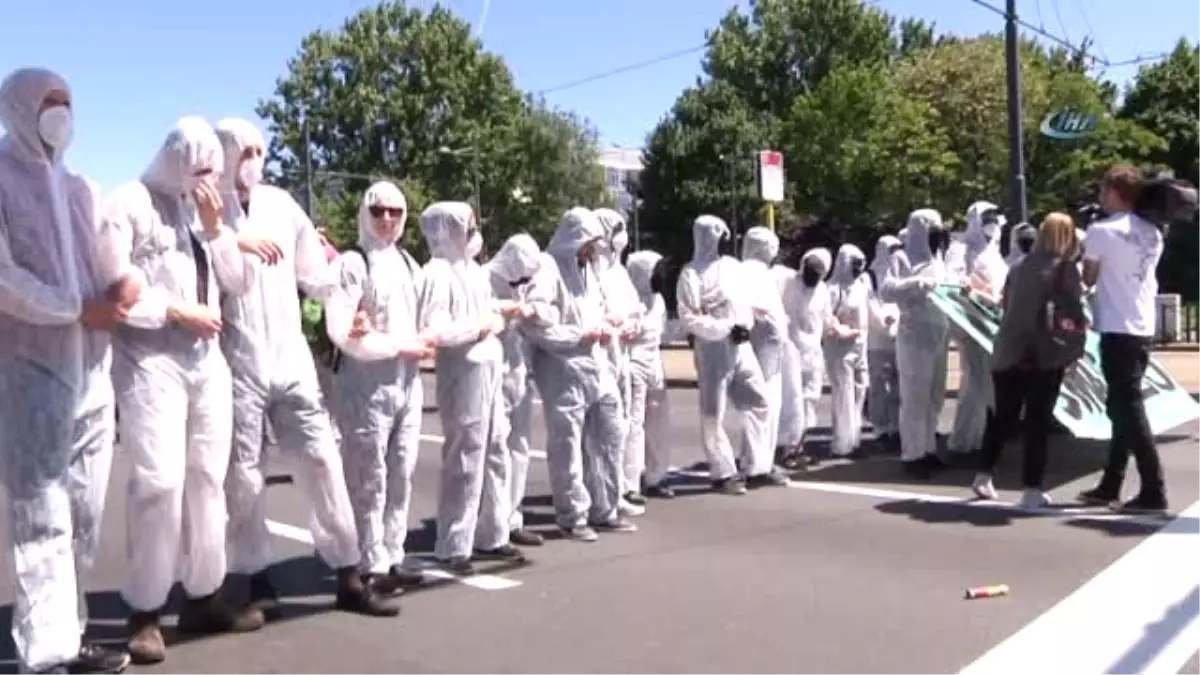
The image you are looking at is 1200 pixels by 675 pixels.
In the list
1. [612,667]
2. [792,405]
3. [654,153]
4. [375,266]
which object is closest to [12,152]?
[375,266]

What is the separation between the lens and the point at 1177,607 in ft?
21.1

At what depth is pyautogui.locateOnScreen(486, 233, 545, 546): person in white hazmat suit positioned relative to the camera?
8.02m

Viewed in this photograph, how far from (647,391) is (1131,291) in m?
3.27

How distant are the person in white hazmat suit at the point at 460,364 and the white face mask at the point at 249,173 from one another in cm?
115

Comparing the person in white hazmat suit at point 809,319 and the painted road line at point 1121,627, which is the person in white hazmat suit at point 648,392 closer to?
the person in white hazmat suit at point 809,319

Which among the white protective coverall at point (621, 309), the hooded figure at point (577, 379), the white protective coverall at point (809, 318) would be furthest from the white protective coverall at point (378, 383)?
the white protective coverall at point (809, 318)

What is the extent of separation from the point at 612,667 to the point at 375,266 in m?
2.34

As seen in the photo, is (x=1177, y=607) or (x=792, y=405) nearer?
(x=1177, y=607)

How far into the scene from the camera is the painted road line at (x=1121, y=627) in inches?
220

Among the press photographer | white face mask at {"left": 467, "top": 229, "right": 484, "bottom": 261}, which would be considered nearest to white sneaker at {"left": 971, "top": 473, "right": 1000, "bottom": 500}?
the press photographer

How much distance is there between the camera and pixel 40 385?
5.14 metres

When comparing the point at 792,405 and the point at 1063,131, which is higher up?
→ the point at 1063,131

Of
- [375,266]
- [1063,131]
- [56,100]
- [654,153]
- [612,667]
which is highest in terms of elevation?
[654,153]

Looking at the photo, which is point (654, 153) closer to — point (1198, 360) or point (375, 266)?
point (1198, 360)
